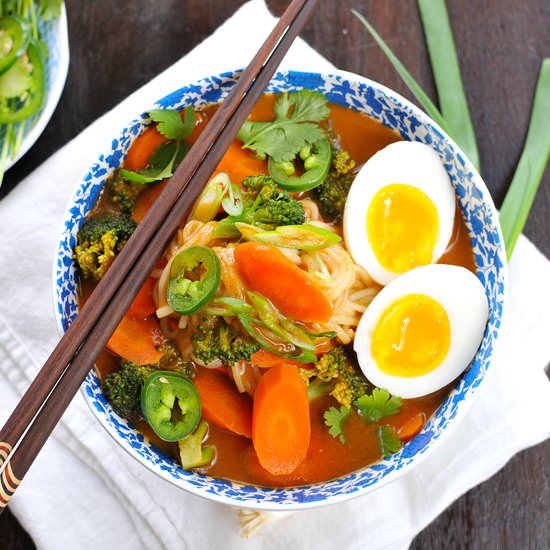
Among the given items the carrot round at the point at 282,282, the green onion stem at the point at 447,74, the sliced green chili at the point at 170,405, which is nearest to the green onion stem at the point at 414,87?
the green onion stem at the point at 447,74

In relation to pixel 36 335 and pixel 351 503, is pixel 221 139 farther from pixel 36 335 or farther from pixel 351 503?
pixel 351 503

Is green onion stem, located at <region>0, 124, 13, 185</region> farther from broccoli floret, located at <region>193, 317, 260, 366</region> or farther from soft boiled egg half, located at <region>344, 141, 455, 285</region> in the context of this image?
soft boiled egg half, located at <region>344, 141, 455, 285</region>

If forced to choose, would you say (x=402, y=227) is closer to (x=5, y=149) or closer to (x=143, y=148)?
(x=143, y=148)

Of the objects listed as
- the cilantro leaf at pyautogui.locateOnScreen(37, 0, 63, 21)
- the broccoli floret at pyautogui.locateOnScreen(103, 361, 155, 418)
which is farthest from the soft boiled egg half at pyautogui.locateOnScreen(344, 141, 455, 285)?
the cilantro leaf at pyautogui.locateOnScreen(37, 0, 63, 21)

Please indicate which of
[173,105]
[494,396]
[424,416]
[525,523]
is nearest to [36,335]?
[173,105]

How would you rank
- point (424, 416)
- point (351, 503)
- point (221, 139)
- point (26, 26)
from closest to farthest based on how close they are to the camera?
point (221, 139), point (424, 416), point (351, 503), point (26, 26)

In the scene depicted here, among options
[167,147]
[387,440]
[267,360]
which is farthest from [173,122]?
[387,440]

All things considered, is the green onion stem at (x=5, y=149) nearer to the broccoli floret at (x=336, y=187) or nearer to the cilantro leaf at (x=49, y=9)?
the cilantro leaf at (x=49, y=9)
